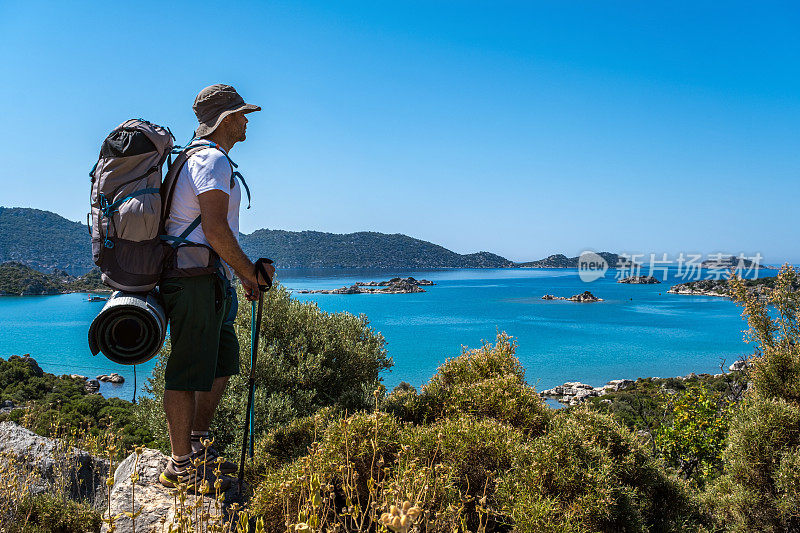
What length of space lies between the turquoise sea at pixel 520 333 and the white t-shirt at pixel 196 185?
3078cm

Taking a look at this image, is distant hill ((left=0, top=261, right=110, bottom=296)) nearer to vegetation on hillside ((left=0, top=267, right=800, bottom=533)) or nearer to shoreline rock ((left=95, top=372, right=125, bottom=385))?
shoreline rock ((left=95, top=372, right=125, bottom=385))

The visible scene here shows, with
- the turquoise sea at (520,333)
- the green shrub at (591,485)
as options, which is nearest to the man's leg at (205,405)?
the green shrub at (591,485)

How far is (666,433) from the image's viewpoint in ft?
34.1

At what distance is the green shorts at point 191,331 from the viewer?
3244 millimetres

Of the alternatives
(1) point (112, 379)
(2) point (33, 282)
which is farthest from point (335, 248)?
(1) point (112, 379)

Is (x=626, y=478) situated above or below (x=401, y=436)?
below

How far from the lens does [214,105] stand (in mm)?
3562

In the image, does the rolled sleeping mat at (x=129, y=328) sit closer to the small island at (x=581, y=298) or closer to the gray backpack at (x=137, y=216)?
the gray backpack at (x=137, y=216)

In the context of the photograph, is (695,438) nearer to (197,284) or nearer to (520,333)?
(197,284)

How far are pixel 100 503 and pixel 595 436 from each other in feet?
14.0

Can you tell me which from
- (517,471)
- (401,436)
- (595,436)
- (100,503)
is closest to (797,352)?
(595,436)

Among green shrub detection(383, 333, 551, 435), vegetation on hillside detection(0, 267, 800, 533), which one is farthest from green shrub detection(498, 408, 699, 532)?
green shrub detection(383, 333, 551, 435)

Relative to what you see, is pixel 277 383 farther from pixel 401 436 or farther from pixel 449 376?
pixel 401 436

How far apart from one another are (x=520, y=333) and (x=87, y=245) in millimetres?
95030
